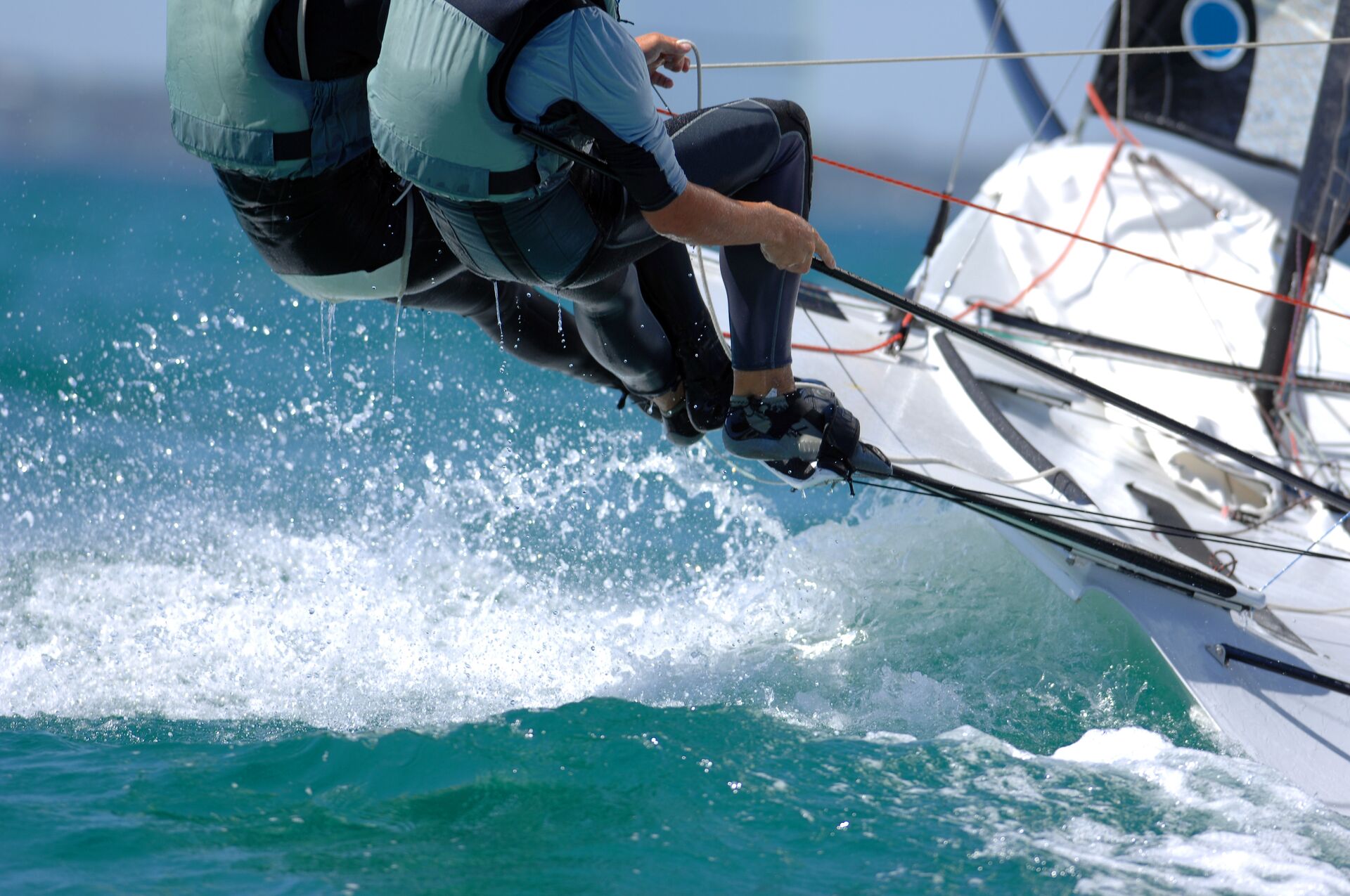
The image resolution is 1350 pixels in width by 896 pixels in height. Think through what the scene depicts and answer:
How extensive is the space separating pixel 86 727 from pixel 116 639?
0.31m

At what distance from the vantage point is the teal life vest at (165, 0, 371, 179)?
1.59 meters

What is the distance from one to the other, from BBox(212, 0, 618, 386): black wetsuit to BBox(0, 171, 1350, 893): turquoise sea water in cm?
73

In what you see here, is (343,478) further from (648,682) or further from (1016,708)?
(1016,708)

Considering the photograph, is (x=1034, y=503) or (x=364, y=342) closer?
(x=1034, y=503)

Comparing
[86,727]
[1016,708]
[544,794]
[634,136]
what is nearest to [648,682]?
[544,794]

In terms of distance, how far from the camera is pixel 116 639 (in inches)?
88.4

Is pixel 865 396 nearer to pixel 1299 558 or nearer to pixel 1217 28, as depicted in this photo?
pixel 1299 558

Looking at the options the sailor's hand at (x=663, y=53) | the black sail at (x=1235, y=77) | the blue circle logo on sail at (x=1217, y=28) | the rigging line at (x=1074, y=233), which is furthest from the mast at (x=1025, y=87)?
the sailor's hand at (x=663, y=53)

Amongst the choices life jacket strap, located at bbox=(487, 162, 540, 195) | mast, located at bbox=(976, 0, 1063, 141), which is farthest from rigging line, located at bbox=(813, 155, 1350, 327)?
mast, located at bbox=(976, 0, 1063, 141)

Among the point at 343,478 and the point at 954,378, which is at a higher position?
the point at 954,378

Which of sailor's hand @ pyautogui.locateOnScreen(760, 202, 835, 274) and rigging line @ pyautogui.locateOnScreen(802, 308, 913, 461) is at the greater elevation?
sailor's hand @ pyautogui.locateOnScreen(760, 202, 835, 274)

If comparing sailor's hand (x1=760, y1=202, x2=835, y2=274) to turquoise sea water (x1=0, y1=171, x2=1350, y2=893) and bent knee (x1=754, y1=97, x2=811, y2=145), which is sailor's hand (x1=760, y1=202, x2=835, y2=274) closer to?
bent knee (x1=754, y1=97, x2=811, y2=145)

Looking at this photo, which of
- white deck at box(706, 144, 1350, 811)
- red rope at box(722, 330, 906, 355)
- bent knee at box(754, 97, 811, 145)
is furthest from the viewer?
red rope at box(722, 330, 906, 355)

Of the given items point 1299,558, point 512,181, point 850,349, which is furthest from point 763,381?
point 1299,558
